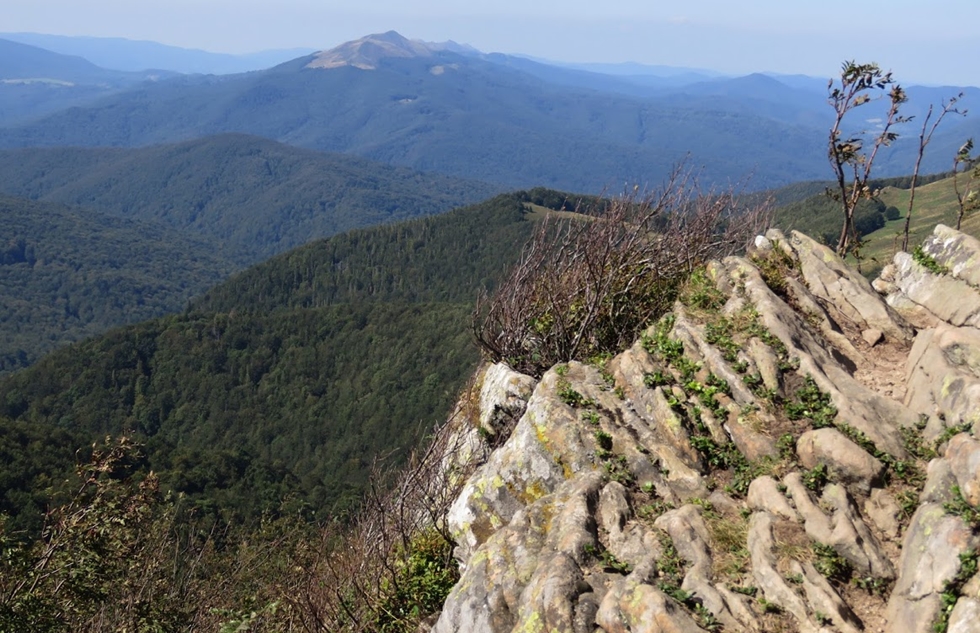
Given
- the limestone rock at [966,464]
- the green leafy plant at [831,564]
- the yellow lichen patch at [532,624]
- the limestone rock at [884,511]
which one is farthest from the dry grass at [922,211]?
the yellow lichen patch at [532,624]

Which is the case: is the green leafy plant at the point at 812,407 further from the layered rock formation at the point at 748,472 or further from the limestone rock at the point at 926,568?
the limestone rock at the point at 926,568

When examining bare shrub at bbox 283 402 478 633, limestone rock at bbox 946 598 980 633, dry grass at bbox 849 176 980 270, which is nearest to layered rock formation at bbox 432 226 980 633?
limestone rock at bbox 946 598 980 633

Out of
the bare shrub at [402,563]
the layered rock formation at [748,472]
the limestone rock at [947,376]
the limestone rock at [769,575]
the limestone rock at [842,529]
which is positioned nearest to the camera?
the limestone rock at [769,575]

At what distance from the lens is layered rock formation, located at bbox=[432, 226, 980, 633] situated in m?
7.65

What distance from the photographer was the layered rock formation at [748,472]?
7.65 metres

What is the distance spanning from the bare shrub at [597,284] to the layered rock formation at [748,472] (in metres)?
1.00

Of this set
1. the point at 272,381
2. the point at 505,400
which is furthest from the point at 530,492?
the point at 272,381

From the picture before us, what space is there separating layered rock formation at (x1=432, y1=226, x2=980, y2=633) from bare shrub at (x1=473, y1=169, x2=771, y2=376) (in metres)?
1.00

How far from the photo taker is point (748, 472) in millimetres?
9609

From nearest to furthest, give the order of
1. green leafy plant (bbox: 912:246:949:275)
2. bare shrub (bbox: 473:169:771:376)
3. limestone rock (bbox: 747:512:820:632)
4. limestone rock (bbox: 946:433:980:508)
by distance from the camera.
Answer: limestone rock (bbox: 747:512:820:632), limestone rock (bbox: 946:433:980:508), green leafy plant (bbox: 912:246:949:275), bare shrub (bbox: 473:169:771:376)

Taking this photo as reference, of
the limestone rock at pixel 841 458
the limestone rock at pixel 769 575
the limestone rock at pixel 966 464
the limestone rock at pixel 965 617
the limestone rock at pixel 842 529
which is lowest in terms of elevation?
the limestone rock at pixel 769 575

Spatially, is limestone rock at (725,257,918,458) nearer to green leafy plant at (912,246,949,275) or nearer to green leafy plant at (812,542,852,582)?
green leafy plant at (812,542,852,582)

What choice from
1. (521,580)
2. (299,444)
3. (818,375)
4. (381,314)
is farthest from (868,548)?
(381,314)

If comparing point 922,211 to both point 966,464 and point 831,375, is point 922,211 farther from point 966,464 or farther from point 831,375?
point 966,464
